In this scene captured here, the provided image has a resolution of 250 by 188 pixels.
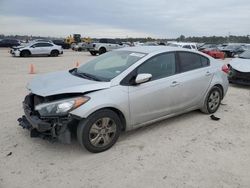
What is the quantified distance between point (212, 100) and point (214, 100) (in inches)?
3.0

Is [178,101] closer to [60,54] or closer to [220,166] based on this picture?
[220,166]

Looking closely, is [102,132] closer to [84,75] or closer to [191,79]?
[84,75]

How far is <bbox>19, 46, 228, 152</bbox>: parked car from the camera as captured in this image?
387 cm

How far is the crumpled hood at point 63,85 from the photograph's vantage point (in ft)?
13.0

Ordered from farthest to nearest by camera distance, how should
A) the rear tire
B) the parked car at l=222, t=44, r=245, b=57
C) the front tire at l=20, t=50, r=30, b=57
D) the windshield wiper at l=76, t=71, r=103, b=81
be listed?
1. the parked car at l=222, t=44, r=245, b=57
2. the rear tire
3. the front tire at l=20, t=50, r=30, b=57
4. the windshield wiper at l=76, t=71, r=103, b=81

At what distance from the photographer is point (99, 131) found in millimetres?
4055

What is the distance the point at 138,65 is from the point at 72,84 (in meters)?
1.19

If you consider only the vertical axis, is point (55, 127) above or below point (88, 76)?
below

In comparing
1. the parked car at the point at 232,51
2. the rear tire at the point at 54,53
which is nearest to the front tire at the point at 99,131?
the rear tire at the point at 54,53

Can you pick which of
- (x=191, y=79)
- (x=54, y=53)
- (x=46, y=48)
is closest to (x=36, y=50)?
(x=46, y=48)

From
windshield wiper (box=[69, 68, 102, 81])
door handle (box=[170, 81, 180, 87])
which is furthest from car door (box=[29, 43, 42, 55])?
door handle (box=[170, 81, 180, 87])

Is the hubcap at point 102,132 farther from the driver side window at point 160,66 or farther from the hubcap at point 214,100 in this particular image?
the hubcap at point 214,100

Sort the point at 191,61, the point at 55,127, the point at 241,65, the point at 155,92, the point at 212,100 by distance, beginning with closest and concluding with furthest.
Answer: the point at 55,127, the point at 155,92, the point at 191,61, the point at 212,100, the point at 241,65

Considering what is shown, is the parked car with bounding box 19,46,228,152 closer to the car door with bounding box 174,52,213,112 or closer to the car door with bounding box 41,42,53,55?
the car door with bounding box 174,52,213,112
